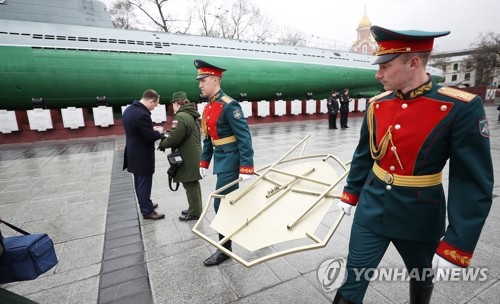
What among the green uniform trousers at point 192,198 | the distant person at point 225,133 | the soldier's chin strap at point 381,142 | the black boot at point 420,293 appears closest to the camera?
the soldier's chin strap at point 381,142

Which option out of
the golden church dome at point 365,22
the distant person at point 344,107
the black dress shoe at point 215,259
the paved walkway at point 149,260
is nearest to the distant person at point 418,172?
the paved walkway at point 149,260

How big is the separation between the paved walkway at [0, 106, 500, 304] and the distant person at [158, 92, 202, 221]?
32 cm

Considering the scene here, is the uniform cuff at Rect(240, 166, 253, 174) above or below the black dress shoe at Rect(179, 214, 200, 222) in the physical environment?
above

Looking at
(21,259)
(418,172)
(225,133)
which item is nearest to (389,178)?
(418,172)

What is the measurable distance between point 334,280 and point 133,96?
1321cm

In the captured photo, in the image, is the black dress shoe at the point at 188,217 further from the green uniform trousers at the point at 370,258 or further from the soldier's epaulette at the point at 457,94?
the soldier's epaulette at the point at 457,94

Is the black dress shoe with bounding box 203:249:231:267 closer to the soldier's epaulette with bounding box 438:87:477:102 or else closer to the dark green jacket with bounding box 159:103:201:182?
the dark green jacket with bounding box 159:103:201:182

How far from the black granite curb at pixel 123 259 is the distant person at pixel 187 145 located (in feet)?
2.38

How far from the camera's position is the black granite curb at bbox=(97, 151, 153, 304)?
7.59 ft

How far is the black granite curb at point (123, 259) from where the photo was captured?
Result: 231 centimetres

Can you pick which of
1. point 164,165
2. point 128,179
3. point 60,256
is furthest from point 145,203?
point 164,165

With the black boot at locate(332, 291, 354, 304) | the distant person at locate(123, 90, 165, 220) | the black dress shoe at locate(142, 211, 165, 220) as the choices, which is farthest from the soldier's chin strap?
the black dress shoe at locate(142, 211, 165, 220)

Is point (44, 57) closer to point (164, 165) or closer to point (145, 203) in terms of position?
point (164, 165)

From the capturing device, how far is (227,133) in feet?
9.60
